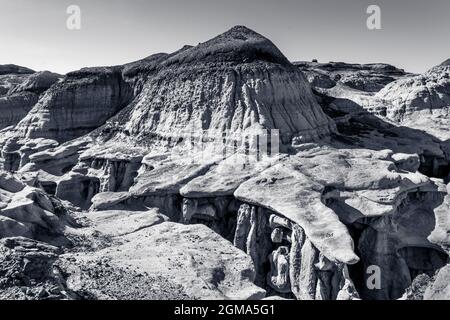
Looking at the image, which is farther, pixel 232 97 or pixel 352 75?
pixel 352 75

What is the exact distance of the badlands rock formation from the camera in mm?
21625

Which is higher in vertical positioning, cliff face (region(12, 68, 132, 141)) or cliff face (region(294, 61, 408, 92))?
cliff face (region(294, 61, 408, 92))

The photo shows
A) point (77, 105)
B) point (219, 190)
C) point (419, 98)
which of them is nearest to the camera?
point (219, 190)

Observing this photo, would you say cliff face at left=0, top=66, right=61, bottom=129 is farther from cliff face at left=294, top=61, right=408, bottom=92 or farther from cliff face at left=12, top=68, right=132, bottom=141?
cliff face at left=294, top=61, right=408, bottom=92

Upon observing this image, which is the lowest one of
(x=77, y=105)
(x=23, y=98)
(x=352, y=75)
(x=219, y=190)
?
(x=219, y=190)

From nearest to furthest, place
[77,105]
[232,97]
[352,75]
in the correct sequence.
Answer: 1. [232,97]
2. [77,105]
3. [352,75]

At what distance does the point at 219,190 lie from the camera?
31.6 metres

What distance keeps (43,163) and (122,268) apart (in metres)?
29.9

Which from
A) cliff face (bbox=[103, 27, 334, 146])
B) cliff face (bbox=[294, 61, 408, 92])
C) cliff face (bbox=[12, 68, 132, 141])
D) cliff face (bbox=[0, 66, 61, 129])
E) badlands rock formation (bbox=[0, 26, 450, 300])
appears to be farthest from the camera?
cliff face (bbox=[294, 61, 408, 92])

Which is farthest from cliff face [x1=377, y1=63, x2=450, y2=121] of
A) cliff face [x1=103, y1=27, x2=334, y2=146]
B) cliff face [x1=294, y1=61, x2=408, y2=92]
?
cliff face [x1=294, y1=61, x2=408, y2=92]

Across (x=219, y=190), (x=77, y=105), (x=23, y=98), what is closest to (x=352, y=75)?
(x=77, y=105)

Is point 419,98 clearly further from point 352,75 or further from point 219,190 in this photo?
point 219,190
